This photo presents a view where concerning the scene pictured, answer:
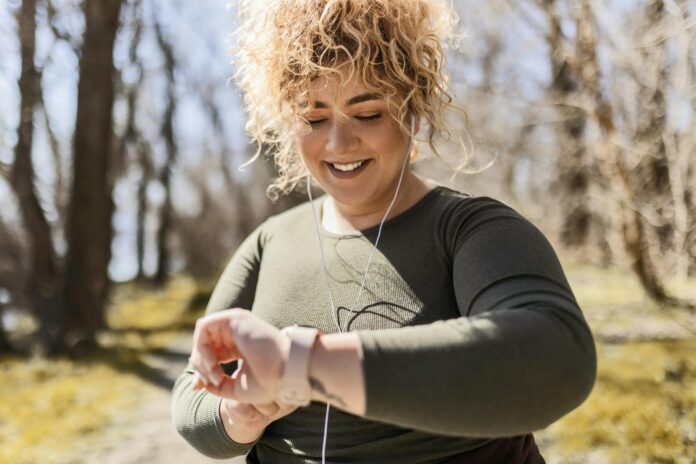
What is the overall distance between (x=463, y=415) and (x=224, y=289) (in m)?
0.86

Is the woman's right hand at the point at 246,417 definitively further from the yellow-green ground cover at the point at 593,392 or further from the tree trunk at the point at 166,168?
the tree trunk at the point at 166,168

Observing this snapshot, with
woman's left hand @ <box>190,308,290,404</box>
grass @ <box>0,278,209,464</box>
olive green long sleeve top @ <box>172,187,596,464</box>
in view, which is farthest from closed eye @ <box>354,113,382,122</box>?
grass @ <box>0,278,209,464</box>

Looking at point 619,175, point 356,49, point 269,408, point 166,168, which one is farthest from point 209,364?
point 166,168

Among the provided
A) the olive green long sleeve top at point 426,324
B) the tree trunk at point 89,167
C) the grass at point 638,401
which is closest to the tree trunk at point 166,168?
the tree trunk at point 89,167

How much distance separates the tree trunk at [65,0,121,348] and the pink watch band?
6.63 m

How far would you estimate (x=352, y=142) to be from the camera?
1318 millimetres

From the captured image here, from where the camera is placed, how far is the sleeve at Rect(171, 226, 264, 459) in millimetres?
1312

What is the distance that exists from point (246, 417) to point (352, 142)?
59 cm

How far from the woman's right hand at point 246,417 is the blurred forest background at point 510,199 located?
2.91 ft

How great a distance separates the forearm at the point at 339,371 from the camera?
823 millimetres

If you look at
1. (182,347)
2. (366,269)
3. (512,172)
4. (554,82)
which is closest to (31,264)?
(182,347)

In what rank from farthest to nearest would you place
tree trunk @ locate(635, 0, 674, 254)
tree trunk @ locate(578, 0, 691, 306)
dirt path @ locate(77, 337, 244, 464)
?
1. tree trunk @ locate(578, 0, 691, 306)
2. tree trunk @ locate(635, 0, 674, 254)
3. dirt path @ locate(77, 337, 244, 464)

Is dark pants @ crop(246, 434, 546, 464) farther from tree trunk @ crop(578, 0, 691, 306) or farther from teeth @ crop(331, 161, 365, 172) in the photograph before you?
tree trunk @ crop(578, 0, 691, 306)

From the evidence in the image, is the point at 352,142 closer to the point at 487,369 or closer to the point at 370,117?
the point at 370,117
